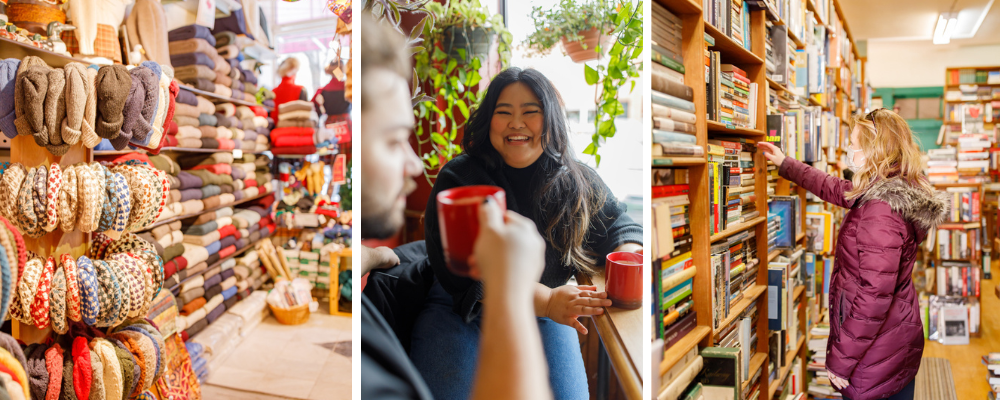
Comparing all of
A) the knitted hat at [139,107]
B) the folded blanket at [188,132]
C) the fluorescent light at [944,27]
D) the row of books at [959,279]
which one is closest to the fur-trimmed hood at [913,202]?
the knitted hat at [139,107]

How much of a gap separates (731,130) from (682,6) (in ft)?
1.58

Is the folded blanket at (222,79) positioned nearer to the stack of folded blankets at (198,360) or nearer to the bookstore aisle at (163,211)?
the bookstore aisle at (163,211)

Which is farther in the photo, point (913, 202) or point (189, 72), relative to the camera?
point (189, 72)

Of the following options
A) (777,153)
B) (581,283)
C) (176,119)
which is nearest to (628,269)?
(581,283)

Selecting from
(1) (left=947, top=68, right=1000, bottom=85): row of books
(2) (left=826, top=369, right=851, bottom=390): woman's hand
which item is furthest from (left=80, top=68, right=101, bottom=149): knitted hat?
(1) (left=947, top=68, right=1000, bottom=85): row of books

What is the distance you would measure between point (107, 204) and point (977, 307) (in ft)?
16.5

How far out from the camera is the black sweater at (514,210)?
108 cm

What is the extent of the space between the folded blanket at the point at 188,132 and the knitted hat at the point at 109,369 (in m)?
1.63

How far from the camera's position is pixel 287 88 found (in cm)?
333

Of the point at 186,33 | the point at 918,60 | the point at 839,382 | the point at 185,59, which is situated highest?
the point at 918,60

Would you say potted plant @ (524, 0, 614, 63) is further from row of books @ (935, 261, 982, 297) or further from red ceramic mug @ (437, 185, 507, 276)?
row of books @ (935, 261, 982, 297)

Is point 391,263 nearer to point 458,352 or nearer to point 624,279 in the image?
point 458,352

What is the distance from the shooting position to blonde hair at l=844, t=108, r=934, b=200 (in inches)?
70.9

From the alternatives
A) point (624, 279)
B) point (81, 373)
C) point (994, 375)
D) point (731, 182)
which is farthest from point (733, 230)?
point (994, 375)
